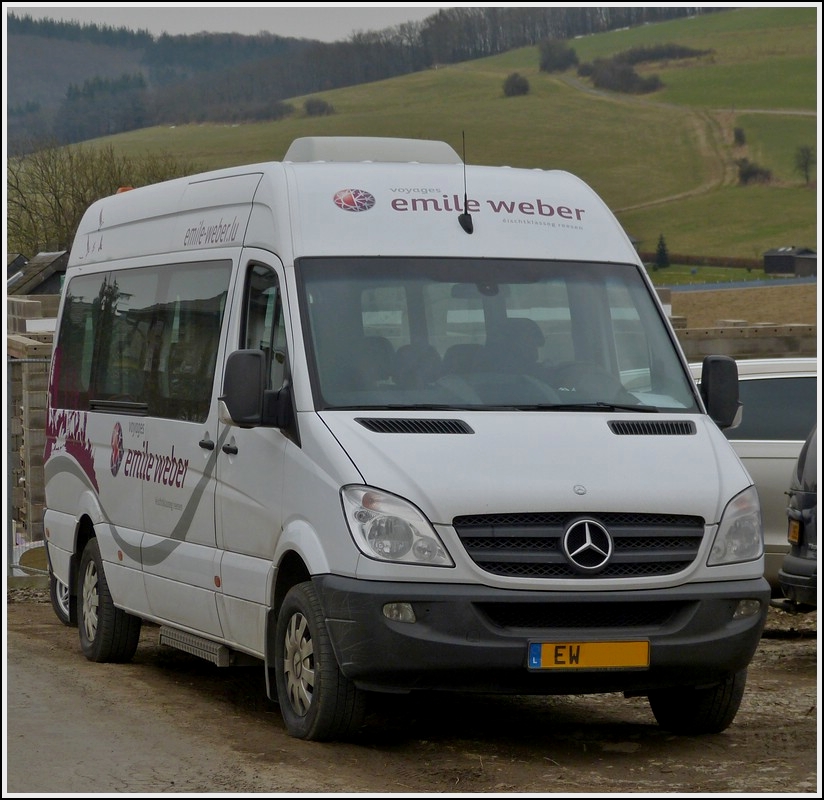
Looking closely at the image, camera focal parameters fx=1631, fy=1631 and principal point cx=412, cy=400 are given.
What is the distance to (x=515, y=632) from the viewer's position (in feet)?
22.4

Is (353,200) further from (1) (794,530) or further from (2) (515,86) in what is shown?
(2) (515,86)

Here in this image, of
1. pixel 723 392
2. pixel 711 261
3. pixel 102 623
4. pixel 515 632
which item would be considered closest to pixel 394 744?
pixel 515 632

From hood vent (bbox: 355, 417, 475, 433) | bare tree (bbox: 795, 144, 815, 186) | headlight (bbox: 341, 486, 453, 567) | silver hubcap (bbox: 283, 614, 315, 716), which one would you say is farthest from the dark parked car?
bare tree (bbox: 795, 144, 815, 186)

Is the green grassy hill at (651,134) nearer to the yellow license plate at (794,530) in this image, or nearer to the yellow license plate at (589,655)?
the yellow license plate at (794,530)

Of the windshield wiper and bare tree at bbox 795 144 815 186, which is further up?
bare tree at bbox 795 144 815 186

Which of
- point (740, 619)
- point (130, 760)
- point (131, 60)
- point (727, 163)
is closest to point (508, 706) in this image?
point (740, 619)

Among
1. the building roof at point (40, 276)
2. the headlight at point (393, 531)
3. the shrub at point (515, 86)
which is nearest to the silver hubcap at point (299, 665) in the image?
the headlight at point (393, 531)

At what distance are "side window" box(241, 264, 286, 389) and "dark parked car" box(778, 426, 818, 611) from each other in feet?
10.3

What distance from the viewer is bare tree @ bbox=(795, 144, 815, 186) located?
6609 inches

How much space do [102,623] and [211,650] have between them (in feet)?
6.27

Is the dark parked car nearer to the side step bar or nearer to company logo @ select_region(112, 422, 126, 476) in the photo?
the side step bar

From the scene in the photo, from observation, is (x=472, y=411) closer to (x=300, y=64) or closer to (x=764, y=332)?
(x=764, y=332)

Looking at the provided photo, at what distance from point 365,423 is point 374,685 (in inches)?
44.4

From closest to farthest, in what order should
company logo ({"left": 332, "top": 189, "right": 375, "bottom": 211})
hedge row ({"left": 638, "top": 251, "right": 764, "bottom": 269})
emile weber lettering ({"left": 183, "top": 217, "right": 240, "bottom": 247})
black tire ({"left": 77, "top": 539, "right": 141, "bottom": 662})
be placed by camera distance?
company logo ({"left": 332, "top": 189, "right": 375, "bottom": 211}) → emile weber lettering ({"left": 183, "top": 217, "right": 240, "bottom": 247}) → black tire ({"left": 77, "top": 539, "right": 141, "bottom": 662}) → hedge row ({"left": 638, "top": 251, "right": 764, "bottom": 269})
